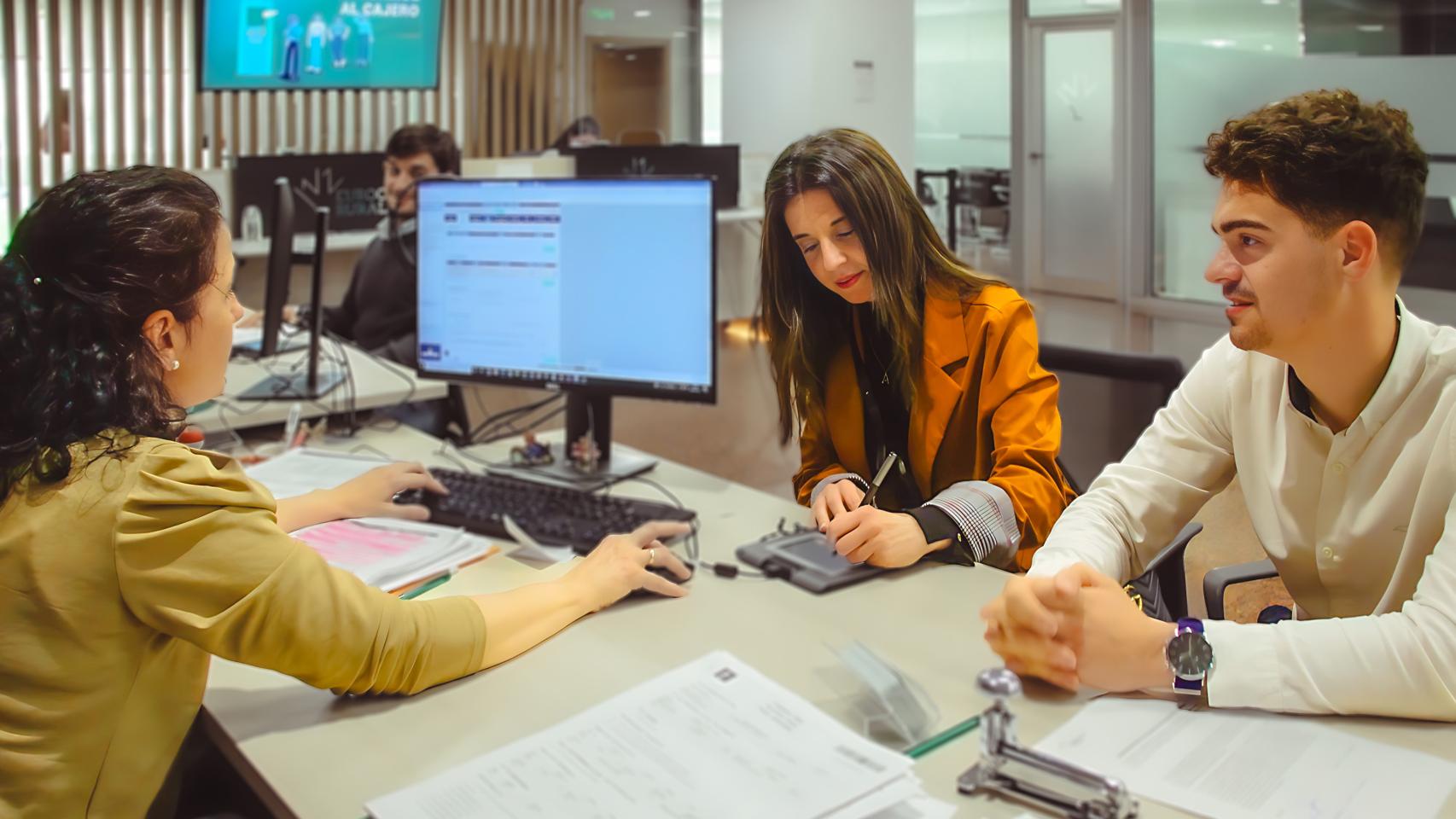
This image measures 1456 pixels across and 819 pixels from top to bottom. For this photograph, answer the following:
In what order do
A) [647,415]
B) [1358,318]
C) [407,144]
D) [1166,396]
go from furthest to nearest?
[647,415], [407,144], [1166,396], [1358,318]

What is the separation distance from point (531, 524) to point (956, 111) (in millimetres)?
8027

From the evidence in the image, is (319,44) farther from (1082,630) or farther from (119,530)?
(1082,630)

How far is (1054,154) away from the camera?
805 centimetres

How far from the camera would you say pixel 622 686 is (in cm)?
118

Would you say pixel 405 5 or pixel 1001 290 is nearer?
pixel 1001 290

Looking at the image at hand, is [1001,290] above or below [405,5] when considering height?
below

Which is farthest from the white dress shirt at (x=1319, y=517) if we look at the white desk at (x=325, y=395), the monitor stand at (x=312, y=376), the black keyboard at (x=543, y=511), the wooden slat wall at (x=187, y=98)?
the wooden slat wall at (x=187, y=98)

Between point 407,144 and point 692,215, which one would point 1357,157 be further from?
point 407,144

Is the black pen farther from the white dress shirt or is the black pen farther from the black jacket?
the black jacket

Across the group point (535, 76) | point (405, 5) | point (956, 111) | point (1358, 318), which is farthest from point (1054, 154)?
point (1358, 318)

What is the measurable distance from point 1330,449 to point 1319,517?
0.27 feet

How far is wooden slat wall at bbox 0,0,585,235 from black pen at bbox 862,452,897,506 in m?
6.33

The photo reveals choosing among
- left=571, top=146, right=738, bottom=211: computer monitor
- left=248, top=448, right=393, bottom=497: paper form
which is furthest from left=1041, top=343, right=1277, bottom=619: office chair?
left=571, top=146, right=738, bottom=211: computer monitor

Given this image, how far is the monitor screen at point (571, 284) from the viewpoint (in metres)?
1.81
